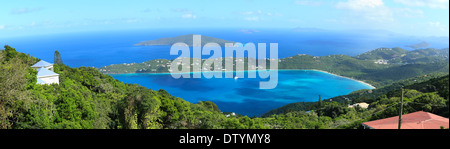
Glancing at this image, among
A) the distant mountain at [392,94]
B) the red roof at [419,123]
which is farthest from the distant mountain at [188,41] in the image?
the red roof at [419,123]

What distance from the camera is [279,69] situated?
226ft

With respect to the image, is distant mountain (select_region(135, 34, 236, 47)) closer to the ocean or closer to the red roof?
the ocean

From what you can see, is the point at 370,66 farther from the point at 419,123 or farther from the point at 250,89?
the point at 419,123

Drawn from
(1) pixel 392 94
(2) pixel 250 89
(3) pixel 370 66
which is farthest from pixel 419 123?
(3) pixel 370 66

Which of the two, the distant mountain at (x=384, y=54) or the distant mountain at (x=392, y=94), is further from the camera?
the distant mountain at (x=384, y=54)

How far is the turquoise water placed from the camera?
40.4 m

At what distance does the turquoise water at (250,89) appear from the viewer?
132 ft

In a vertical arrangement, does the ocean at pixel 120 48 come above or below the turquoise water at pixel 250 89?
above

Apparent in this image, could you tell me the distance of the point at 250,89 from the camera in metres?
49.0

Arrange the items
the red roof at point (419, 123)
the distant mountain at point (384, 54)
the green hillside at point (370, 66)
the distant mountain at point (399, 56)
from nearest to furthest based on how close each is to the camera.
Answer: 1. the red roof at point (419, 123)
2. the green hillside at point (370, 66)
3. the distant mountain at point (399, 56)
4. the distant mountain at point (384, 54)

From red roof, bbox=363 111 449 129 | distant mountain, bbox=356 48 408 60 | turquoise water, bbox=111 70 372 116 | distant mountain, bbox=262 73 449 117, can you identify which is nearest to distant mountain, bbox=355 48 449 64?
distant mountain, bbox=356 48 408 60

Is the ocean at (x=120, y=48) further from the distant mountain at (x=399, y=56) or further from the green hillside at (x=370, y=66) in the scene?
the distant mountain at (x=399, y=56)

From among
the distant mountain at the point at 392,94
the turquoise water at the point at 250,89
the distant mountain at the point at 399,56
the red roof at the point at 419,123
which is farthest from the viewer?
the distant mountain at the point at 399,56

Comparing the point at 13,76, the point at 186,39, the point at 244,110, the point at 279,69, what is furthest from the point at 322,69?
the point at 13,76
